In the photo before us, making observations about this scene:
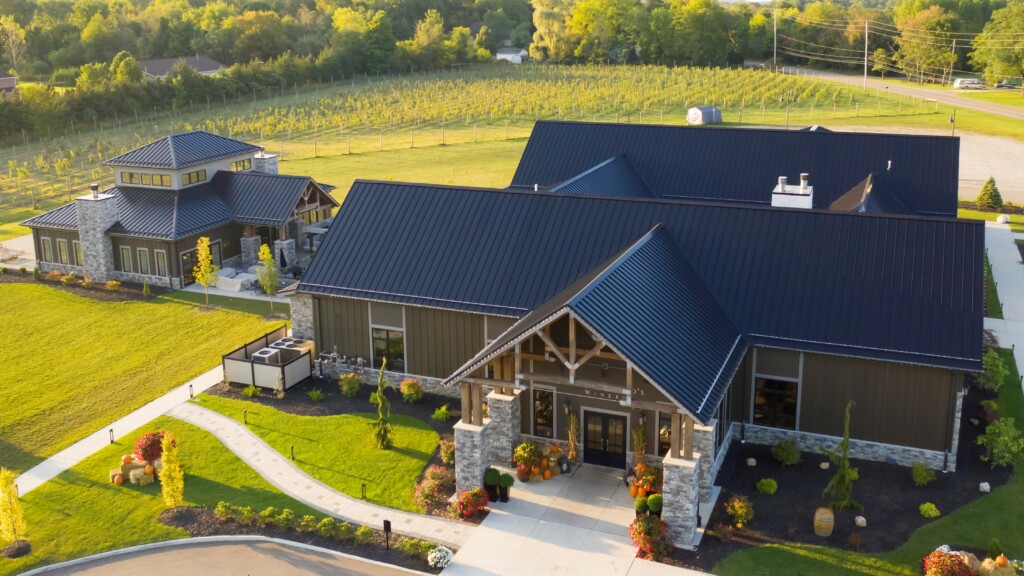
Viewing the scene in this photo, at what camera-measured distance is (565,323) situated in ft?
74.6

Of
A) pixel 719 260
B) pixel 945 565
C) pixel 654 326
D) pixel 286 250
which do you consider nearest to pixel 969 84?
pixel 286 250

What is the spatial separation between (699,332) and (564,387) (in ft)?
12.9

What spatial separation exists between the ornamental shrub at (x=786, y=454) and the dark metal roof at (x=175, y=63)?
10071cm

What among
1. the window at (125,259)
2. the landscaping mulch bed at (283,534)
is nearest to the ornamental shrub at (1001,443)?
the landscaping mulch bed at (283,534)

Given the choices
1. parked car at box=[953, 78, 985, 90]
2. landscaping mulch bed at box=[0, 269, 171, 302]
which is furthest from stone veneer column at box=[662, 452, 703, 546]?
parked car at box=[953, 78, 985, 90]

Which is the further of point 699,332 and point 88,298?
point 88,298

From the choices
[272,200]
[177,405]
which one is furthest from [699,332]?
[272,200]

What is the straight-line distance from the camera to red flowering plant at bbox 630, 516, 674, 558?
20.7 meters

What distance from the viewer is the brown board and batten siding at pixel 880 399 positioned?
24109mm

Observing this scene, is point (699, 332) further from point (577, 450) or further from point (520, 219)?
point (520, 219)

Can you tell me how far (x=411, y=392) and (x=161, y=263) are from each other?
19.6m

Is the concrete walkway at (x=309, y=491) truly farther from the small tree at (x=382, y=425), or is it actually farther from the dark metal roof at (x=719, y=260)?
the dark metal roof at (x=719, y=260)

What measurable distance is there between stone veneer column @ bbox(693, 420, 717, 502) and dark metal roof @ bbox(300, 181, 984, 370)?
13.9 ft

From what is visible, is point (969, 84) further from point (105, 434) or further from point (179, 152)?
point (105, 434)
